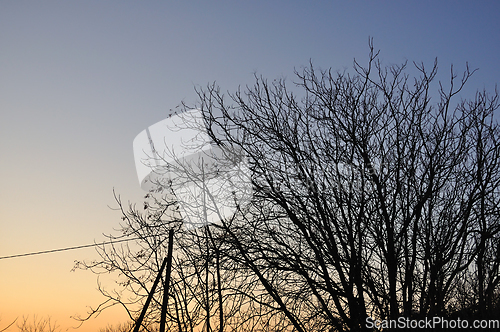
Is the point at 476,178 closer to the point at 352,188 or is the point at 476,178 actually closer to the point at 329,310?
the point at 352,188

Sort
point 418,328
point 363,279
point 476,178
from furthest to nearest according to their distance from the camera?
1. point 476,178
2. point 363,279
3. point 418,328

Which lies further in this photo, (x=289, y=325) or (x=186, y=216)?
(x=186, y=216)

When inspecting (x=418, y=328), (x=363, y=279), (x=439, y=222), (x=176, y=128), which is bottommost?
(x=418, y=328)

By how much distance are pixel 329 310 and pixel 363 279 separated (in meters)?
1.11

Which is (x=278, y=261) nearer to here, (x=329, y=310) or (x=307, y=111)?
(x=329, y=310)

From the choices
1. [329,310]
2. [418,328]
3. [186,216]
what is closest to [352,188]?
[329,310]

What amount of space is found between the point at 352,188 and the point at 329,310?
9.80 ft

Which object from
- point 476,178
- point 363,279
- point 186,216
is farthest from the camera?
point 186,216

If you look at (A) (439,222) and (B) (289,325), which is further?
(A) (439,222)

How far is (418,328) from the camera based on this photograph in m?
6.86

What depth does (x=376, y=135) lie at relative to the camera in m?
9.99

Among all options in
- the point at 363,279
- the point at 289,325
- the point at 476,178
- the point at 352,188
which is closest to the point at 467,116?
the point at 476,178

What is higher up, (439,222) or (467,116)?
(467,116)

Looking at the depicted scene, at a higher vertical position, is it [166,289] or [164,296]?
[166,289]
